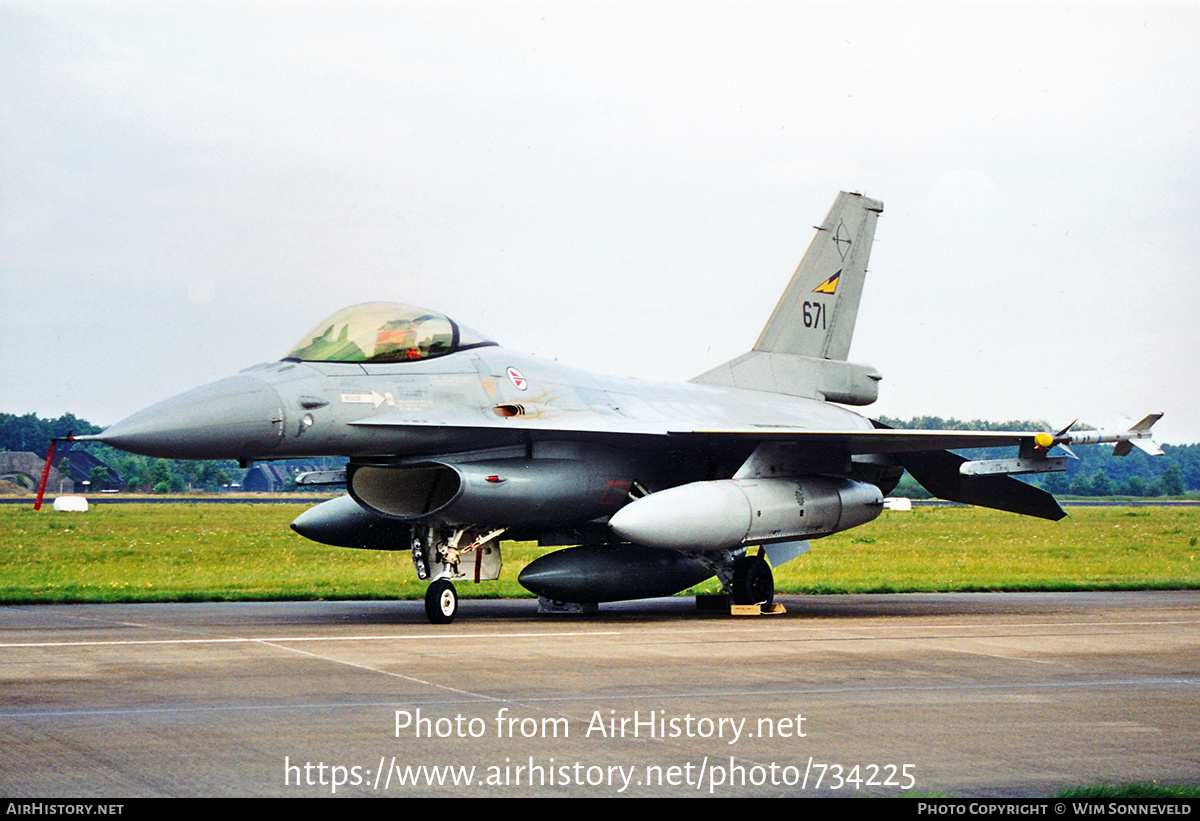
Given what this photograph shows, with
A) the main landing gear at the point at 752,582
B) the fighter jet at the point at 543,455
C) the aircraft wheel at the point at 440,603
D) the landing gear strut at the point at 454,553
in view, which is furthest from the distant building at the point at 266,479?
the aircraft wheel at the point at 440,603

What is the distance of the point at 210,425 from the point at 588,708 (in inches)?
214

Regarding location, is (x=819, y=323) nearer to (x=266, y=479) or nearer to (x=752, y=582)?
(x=752, y=582)

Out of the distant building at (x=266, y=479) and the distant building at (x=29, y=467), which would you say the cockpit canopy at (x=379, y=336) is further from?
the distant building at (x=266, y=479)

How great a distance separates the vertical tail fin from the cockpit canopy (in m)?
6.22

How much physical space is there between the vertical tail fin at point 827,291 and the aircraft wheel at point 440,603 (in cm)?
701

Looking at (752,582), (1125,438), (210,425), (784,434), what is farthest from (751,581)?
(210,425)

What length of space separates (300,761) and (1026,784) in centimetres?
319

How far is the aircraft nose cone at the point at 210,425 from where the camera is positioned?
36.2 ft

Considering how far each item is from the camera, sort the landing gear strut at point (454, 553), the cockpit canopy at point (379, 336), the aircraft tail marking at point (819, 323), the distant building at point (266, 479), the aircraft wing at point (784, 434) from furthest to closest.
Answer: the distant building at point (266, 479), the aircraft tail marking at point (819, 323), the aircraft wing at point (784, 434), the landing gear strut at point (454, 553), the cockpit canopy at point (379, 336)

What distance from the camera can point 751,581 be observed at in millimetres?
14906

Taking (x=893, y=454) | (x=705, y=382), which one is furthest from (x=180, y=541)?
(x=893, y=454)

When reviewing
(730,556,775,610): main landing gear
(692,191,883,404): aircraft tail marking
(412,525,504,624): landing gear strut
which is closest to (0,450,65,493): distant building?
(692,191,883,404): aircraft tail marking

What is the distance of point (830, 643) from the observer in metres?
11.1

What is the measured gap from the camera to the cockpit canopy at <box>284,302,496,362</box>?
12.6 m
